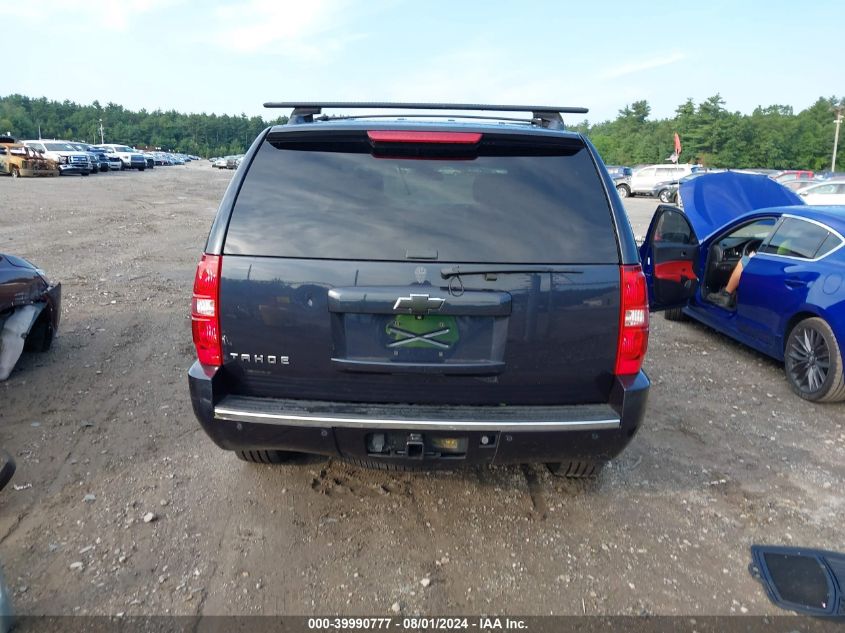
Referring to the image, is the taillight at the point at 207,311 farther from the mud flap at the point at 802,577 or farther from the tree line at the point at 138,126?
the tree line at the point at 138,126

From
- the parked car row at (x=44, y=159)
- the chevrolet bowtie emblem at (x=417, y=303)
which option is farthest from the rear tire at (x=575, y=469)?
the parked car row at (x=44, y=159)

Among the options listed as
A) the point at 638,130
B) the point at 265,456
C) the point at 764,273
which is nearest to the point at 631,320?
the point at 265,456

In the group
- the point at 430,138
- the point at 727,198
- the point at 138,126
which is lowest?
the point at 138,126

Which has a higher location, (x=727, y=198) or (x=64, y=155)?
(x=727, y=198)

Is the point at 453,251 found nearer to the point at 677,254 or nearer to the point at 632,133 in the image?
the point at 677,254

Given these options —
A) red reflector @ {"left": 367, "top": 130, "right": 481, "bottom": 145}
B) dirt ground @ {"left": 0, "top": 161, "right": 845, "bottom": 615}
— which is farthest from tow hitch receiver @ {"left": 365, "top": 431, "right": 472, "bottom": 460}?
red reflector @ {"left": 367, "top": 130, "right": 481, "bottom": 145}

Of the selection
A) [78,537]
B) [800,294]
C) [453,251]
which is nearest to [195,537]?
[78,537]

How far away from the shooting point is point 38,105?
139 metres

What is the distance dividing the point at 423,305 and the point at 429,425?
1.79 ft

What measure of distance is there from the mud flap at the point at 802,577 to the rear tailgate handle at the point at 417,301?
1.83 m

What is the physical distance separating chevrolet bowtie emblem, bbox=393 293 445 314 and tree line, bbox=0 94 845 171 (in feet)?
166

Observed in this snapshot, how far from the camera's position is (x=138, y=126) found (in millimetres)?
139000

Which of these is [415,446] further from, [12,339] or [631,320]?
[12,339]

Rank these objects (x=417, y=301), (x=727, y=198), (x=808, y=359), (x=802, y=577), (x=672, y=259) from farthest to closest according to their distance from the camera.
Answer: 1. (x=727, y=198)
2. (x=808, y=359)
3. (x=672, y=259)
4. (x=802, y=577)
5. (x=417, y=301)
